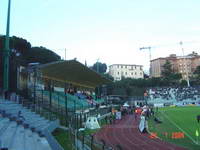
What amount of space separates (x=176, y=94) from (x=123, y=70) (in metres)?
58.5

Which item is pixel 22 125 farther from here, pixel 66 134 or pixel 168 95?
pixel 168 95

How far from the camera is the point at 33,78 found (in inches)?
977

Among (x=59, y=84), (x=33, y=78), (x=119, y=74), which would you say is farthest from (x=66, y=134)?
(x=119, y=74)

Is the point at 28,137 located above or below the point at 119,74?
below

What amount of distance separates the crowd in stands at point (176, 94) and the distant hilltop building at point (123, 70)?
172ft

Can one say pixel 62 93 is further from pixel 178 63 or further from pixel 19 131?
pixel 178 63

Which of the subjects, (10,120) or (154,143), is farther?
(154,143)

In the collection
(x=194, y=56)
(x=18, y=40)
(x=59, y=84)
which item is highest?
(x=194, y=56)

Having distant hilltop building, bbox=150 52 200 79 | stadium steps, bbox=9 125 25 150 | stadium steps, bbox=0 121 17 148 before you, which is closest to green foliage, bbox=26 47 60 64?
stadium steps, bbox=0 121 17 148

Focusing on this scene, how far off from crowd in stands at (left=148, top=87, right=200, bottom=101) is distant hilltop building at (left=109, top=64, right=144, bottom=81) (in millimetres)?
52577

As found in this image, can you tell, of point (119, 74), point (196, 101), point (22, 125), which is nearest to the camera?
point (22, 125)

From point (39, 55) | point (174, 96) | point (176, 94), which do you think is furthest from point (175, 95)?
→ point (39, 55)

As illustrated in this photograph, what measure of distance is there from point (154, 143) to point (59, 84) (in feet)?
77.2

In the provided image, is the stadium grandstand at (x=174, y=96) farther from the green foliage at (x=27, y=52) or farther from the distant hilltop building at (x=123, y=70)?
the distant hilltop building at (x=123, y=70)
